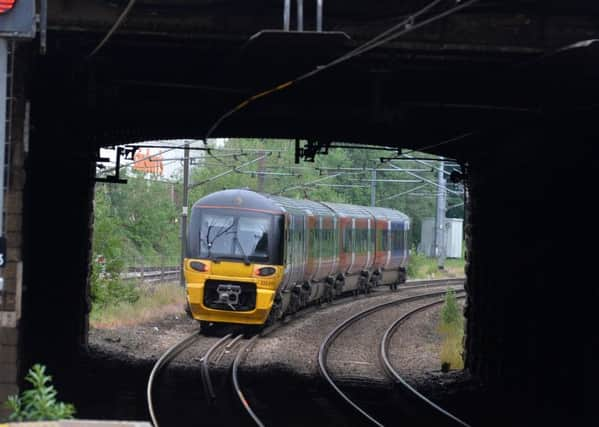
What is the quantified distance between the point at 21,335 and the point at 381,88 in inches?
204

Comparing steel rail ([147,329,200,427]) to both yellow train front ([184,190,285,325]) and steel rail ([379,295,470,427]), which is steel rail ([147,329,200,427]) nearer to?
yellow train front ([184,190,285,325])

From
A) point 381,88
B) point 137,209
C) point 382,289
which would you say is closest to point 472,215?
point 381,88

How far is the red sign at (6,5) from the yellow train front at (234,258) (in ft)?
48.3

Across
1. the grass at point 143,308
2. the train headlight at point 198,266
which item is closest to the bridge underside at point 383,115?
the train headlight at point 198,266

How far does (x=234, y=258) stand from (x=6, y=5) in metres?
14.9

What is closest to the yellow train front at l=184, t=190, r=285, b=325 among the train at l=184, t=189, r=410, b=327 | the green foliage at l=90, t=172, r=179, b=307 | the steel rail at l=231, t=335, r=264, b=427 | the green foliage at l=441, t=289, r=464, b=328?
the train at l=184, t=189, r=410, b=327

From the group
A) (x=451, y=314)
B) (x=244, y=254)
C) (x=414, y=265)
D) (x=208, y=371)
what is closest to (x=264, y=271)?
(x=244, y=254)

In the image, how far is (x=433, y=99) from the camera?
15672mm

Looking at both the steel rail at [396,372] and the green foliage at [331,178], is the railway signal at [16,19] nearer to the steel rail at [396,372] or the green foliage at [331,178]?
the steel rail at [396,372]

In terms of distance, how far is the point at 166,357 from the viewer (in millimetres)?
19469

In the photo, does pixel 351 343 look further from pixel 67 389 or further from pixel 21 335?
pixel 21 335

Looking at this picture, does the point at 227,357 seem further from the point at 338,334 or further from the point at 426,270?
the point at 426,270

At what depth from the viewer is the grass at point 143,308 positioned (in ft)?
85.0

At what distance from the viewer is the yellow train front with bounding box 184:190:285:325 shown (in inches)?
895
